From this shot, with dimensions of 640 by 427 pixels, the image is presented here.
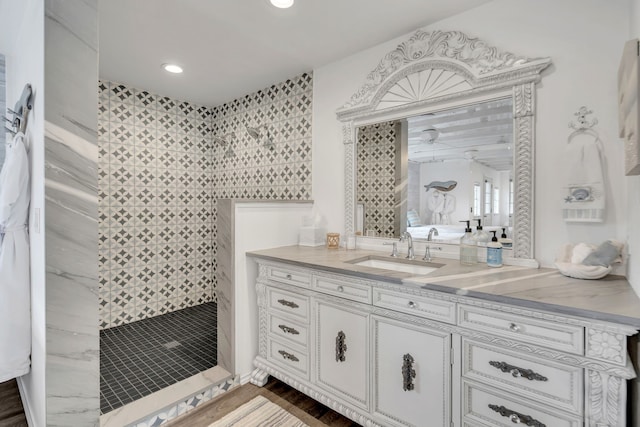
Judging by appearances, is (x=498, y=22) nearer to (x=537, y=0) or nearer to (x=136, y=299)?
(x=537, y=0)

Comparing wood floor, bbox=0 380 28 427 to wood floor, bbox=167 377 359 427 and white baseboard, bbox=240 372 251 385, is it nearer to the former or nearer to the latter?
wood floor, bbox=167 377 359 427

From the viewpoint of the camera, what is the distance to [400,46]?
7.20ft

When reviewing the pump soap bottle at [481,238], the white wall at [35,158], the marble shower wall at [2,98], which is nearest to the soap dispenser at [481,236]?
the pump soap bottle at [481,238]

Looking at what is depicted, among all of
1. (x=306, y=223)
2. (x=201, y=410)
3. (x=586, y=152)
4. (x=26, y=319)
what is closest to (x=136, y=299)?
(x=26, y=319)

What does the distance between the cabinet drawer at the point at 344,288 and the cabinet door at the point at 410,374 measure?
5.2 inches

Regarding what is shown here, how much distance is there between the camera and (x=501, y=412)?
4.17ft

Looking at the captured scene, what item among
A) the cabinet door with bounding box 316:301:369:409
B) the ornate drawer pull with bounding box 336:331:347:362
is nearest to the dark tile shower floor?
the cabinet door with bounding box 316:301:369:409

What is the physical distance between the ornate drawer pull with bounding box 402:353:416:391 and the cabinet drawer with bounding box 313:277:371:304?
334 millimetres

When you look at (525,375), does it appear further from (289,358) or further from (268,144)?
(268,144)

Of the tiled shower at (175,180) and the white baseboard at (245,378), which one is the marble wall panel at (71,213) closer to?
the white baseboard at (245,378)

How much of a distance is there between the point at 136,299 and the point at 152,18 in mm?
2671

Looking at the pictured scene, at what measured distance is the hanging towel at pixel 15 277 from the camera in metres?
1.72

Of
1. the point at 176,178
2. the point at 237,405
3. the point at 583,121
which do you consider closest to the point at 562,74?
the point at 583,121

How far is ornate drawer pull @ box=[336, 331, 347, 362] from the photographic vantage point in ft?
5.90
